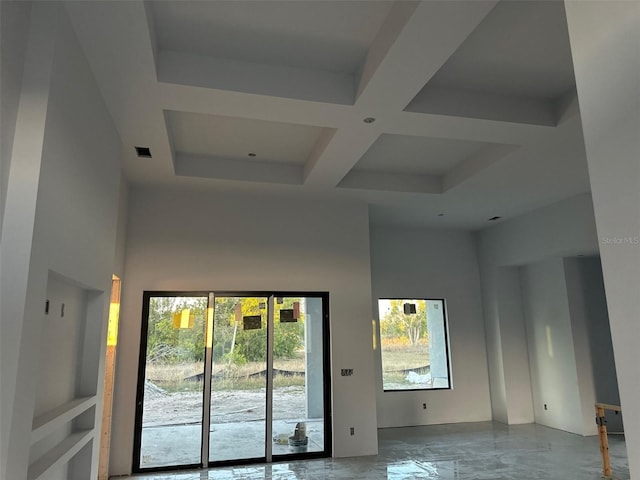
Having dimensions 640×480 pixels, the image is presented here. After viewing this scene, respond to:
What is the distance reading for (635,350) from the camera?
1.15 metres

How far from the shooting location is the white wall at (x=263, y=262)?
5.30m

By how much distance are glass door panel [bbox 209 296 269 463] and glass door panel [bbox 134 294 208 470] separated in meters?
0.19

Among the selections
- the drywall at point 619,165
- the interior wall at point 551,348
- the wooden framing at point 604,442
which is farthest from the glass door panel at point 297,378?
the drywall at point 619,165

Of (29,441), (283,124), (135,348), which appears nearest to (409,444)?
(135,348)

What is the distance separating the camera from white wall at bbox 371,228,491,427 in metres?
7.34

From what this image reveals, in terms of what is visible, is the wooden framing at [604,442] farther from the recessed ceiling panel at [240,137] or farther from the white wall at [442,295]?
the recessed ceiling panel at [240,137]

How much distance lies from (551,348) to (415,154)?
4307 millimetres

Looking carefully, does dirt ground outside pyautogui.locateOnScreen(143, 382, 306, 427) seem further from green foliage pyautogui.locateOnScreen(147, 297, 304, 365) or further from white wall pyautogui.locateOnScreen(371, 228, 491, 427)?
white wall pyautogui.locateOnScreen(371, 228, 491, 427)

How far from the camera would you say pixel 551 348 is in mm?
7020

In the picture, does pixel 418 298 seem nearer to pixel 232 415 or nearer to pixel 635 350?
pixel 232 415

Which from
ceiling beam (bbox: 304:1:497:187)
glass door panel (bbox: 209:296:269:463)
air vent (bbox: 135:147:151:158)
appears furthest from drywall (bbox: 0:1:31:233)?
glass door panel (bbox: 209:296:269:463)

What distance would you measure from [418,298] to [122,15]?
21.2 ft

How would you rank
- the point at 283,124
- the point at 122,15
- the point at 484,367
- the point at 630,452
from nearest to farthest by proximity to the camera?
1. the point at 630,452
2. the point at 122,15
3. the point at 283,124
4. the point at 484,367

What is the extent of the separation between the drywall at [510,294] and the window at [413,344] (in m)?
0.84
